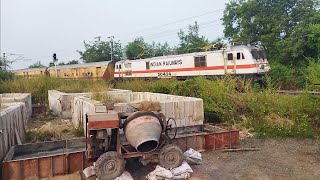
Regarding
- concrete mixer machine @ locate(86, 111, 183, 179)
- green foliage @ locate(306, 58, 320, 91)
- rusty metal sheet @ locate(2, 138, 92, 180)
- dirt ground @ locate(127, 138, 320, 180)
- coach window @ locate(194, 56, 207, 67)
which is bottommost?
dirt ground @ locate(127, 138, 320, 180)

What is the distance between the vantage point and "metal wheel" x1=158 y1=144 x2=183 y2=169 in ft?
18.1

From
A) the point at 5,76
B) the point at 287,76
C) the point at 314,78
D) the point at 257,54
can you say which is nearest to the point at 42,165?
the point at 314,78

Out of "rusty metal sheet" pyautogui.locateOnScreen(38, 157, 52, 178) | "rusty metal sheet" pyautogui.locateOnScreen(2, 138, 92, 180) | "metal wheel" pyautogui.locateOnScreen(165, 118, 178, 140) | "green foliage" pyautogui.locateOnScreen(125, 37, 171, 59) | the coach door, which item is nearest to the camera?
"rusty metal sheet" pyautogui.locateOnScreen(2, 138, 92, 180)

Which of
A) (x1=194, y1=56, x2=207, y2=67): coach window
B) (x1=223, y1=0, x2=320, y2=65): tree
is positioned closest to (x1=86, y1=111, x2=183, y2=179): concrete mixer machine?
(x1=194, y1=56, x2=207, y2=67): coach window

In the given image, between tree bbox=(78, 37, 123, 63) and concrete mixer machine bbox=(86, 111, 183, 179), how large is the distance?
135 feet

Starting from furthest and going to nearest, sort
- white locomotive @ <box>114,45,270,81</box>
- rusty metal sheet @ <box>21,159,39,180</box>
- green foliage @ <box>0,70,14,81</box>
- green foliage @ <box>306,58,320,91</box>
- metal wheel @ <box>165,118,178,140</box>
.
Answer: green foliage @ <box>0,70,14,81</box> < white locomotive @ <box>114,45,270,81</box> < green foliage @ <box>306,58,320,91</box> < metal wheel @ <box>165,118,178,140</box> < rusty metal sheet @ <box>21,159,39,180</box>

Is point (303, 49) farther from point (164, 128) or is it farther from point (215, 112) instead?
point (164, 128)

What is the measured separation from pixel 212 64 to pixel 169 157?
44.9 feet

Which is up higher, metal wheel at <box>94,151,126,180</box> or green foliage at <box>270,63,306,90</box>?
green foliage at <box>270,63,306,90</box>

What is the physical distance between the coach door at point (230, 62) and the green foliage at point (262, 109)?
650 cm

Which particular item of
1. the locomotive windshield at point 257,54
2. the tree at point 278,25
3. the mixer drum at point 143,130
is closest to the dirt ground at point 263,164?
the mixer drum at point 143,130

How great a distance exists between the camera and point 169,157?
5.54 metres

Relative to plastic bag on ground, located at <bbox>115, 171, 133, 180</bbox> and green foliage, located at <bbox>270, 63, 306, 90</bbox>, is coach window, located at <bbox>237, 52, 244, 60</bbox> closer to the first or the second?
green foliage, located at <bbox>270, 63, 306, 90</bbox>

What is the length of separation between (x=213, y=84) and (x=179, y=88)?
2067 mm
